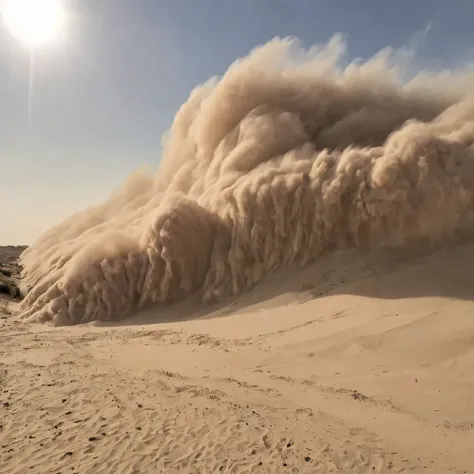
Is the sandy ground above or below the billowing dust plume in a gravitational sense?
below

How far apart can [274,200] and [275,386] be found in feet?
20.4

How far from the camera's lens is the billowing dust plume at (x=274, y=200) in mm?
9891

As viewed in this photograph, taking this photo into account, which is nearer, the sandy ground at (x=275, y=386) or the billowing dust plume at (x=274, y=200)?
the sandy ground at (x=275, y=386)

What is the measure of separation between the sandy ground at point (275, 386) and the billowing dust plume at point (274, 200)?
4.07 feet

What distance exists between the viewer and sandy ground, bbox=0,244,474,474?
4195 mm

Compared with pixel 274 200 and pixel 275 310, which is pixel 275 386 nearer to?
pixel 275 310

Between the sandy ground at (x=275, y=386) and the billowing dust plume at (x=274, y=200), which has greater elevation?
the billowing dust plume at (x=274, y=200)

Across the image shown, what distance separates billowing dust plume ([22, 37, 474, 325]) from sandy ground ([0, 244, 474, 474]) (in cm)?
124

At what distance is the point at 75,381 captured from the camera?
6309 millimetres

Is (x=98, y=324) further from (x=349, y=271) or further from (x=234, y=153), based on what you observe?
(x=234, y=153)

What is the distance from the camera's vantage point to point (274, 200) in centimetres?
→ 1127

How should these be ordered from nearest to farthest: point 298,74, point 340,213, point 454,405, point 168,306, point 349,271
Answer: point 454,405 → point 349,271 → point 340,213 → point 168,306 → point 298,74

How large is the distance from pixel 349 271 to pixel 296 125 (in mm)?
6997

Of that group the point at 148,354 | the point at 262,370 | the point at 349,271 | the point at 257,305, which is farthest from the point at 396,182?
the point at 148,354
